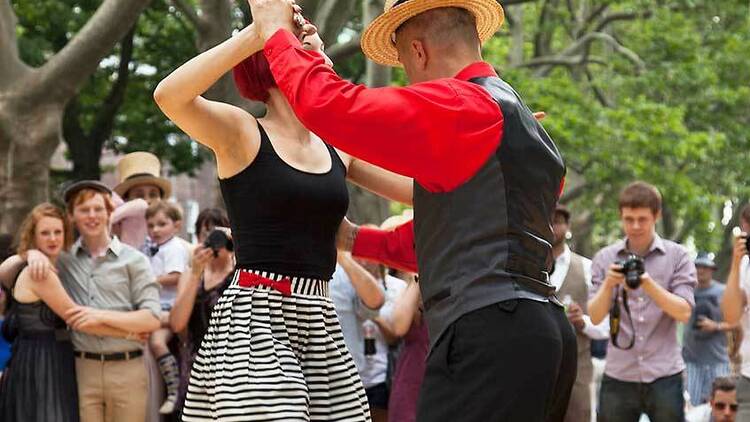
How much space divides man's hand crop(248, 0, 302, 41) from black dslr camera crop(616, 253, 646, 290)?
468 cm

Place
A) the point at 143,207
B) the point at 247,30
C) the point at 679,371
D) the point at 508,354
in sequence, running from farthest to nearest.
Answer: the point at 143,207 → the point at 679,371 → the point at 247,30 → the point at 508,354

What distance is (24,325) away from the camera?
829cm

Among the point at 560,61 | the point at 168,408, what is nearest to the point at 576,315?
the point at 168,408

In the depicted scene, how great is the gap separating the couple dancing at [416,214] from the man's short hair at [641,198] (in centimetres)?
412

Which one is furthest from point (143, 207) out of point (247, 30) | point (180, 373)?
point (247, 30)

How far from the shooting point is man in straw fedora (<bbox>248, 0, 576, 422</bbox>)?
4.12m

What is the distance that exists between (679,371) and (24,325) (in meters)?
4.13

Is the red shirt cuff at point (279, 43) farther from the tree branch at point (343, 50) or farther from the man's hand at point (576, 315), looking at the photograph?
the tree branch at point (343, 50)

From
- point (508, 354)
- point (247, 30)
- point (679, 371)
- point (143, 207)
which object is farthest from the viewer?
point (143, 207)

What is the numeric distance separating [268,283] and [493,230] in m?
1.13

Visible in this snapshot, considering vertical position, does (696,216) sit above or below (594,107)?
below

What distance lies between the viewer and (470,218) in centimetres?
418

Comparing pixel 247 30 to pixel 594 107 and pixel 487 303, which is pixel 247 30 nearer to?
pixel 487 303

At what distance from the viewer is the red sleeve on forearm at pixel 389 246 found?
5.26m
